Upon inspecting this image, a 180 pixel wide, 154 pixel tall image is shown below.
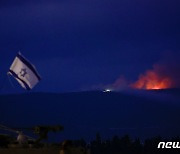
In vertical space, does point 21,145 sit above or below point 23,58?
below

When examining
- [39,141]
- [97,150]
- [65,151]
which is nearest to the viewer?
[65,151]

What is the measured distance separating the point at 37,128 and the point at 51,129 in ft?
1.49

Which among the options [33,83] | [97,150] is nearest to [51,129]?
[33,83]

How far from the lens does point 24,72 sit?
103 ft

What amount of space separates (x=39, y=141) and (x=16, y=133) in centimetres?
239

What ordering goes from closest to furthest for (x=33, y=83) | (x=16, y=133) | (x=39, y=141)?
1. (x=39, y=141)
2. (x=16, y=133)
3. (x=33, y=83)

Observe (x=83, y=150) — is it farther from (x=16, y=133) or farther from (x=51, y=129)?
(x=16, y=133)

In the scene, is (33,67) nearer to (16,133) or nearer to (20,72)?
(20,72)

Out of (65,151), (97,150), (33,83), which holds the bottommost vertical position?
(65,151)

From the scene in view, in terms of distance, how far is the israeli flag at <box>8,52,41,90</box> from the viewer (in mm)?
31094

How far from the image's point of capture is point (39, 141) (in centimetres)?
2475

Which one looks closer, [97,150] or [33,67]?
[33,67]

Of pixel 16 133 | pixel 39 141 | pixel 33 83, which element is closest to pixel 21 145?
pixel 39 141

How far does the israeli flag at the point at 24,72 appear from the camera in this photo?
31.1m
